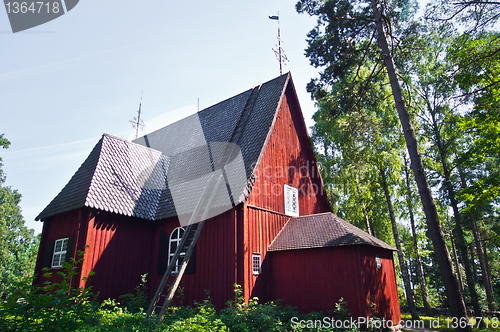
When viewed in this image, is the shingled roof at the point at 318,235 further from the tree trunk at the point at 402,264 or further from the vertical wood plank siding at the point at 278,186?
the tree trunk at the point at 402,264

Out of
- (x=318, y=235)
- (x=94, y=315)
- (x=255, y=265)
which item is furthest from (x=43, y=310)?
(x=318, y=235)

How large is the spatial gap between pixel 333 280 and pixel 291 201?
4347 mm

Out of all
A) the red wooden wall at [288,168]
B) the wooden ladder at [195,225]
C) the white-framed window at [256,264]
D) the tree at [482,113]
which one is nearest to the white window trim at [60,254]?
the wooden ladder at [195,225]

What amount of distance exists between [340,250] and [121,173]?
923cm

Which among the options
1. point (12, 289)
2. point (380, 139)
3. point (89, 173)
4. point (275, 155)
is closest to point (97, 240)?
point (89, 173)

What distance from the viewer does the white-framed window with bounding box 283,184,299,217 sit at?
13203mm

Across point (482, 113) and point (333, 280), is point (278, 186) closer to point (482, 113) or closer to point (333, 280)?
point (333, 280)

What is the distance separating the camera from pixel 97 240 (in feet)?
36.2

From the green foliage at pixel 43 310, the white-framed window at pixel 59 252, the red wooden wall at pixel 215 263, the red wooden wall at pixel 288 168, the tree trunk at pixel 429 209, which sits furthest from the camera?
the red wooden wall at pixel 288 168

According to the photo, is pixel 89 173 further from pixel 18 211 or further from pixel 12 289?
pixel 18 211

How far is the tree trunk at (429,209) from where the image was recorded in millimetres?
7629

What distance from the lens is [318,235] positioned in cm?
1089

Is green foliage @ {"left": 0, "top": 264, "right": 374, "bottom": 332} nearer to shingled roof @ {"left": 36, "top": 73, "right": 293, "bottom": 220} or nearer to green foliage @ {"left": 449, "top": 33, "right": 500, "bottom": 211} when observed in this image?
shingled roof @ {"left": 36, "top": 73, "right": 293, "bottom": 220}

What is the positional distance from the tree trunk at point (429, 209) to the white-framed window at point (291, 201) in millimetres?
5443
